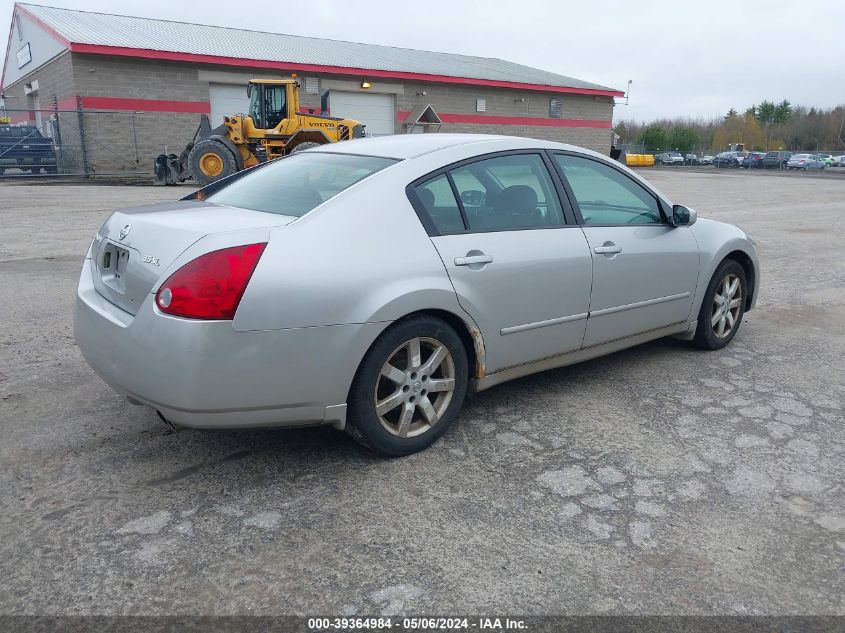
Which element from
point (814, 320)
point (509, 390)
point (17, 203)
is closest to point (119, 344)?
point (509, 390)

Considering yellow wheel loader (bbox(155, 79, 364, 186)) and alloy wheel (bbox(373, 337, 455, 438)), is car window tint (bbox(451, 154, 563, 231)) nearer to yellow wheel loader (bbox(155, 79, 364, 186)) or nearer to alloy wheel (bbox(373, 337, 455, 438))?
alloy wheel (bbox(373, 337, 455, 438))

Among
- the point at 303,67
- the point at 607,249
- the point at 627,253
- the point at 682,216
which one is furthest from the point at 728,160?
the point at 607,249

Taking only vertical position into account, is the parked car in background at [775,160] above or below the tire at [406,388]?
above

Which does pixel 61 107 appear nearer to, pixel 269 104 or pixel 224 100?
pixel 224 100

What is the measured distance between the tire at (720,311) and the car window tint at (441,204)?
7.38 feet

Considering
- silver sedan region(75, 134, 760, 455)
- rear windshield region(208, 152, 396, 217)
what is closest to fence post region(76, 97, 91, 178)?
silver sedan region(75, 134, 760, 455)

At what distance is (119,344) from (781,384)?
3.77 m

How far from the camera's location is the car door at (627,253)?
13.6 feet

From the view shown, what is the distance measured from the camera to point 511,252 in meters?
3.68

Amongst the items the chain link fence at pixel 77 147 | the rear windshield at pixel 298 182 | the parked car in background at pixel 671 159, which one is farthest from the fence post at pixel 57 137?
the parked car in background at pixel 671 159

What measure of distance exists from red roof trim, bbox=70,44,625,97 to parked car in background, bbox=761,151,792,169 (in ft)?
84.4

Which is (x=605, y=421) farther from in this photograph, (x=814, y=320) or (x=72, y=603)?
(x=814, y=320)

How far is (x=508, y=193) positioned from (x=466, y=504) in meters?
1.70

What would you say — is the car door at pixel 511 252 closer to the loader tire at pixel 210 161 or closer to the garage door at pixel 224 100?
the loader tire at pixel 210 161
